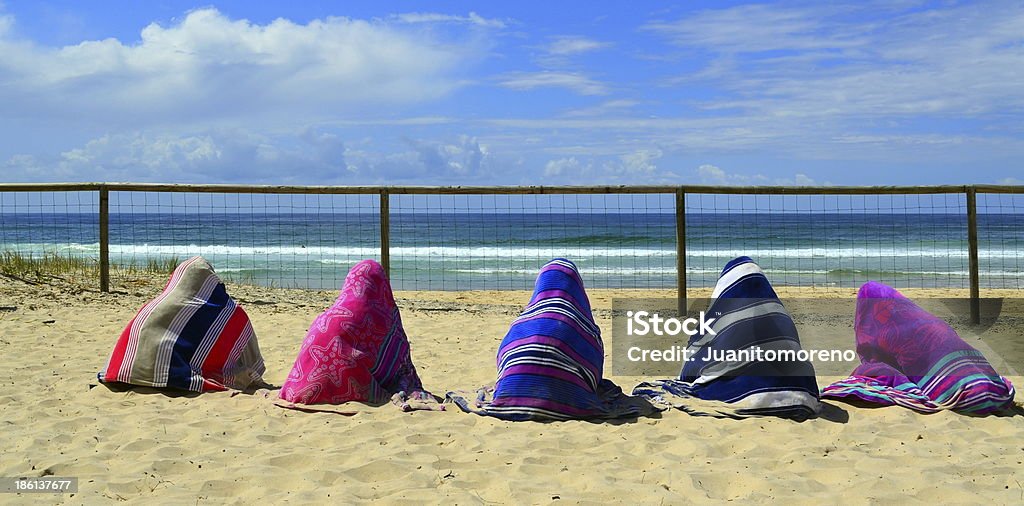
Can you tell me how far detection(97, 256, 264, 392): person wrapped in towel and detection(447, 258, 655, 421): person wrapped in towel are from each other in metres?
1.62

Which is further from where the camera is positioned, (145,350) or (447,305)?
(447,305)

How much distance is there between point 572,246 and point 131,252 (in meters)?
14.0

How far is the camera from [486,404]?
466 centimetres

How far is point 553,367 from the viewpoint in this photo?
4496 millimetres

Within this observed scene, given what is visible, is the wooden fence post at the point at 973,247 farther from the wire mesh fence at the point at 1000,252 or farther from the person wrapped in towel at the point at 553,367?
the person wrapped in towel at the point at 553,367

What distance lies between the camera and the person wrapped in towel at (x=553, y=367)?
4477 mm

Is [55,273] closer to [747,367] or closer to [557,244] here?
[747,367]

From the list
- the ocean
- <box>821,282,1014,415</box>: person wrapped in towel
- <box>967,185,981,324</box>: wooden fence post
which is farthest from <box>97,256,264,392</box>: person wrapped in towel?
<box>967,185,981,324</box>: wooden fence post

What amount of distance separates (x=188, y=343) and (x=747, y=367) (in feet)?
11.1

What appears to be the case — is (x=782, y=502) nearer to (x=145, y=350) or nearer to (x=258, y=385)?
(x=258, y=385)

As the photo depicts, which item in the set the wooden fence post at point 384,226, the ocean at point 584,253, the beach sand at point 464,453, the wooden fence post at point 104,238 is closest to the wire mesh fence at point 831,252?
the ocean at point 584,253

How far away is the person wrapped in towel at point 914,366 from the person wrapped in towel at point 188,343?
3665 millimetres

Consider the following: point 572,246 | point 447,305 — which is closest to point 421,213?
point 572,246

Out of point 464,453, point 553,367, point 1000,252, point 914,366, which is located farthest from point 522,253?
point 464,453
